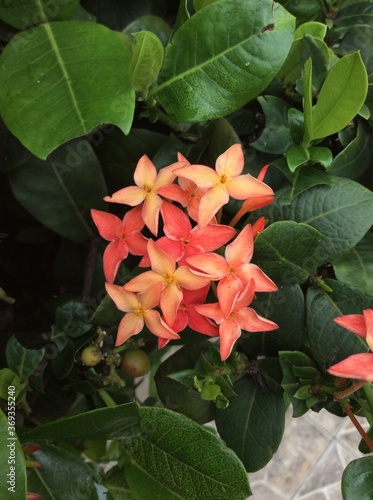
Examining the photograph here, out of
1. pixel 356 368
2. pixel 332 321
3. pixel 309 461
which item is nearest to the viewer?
pixel 356 368

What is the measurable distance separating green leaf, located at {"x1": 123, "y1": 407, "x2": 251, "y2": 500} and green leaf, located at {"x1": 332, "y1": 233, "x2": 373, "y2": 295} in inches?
6.5

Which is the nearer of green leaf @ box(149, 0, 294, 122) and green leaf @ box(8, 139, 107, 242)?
green leaf @ box(149, 0, 294, 122)

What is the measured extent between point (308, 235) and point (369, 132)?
139 millimetres

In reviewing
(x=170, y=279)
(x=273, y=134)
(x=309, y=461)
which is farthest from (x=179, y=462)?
(x=309, y=461)

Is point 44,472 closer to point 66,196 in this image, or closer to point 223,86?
point 66,196

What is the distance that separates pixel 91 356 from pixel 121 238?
0.11m

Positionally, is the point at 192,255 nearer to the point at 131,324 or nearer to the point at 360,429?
the point at 131,324

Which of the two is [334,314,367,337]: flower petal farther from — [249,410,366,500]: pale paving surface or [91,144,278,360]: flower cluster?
[249,410,366,500]: pale paving surface

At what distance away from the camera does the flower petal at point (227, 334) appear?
445 millimetres

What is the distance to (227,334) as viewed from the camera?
447 mm

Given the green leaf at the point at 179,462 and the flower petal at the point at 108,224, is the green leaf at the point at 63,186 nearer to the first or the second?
the flower petal at the point at 108,224

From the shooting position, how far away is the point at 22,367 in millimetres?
530

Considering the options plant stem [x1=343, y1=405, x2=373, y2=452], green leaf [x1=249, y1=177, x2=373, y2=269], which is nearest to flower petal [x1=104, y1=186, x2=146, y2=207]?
green leaf [x1=249, y1=177, x2=373, y2=269]

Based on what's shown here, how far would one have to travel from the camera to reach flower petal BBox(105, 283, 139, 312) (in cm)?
47
